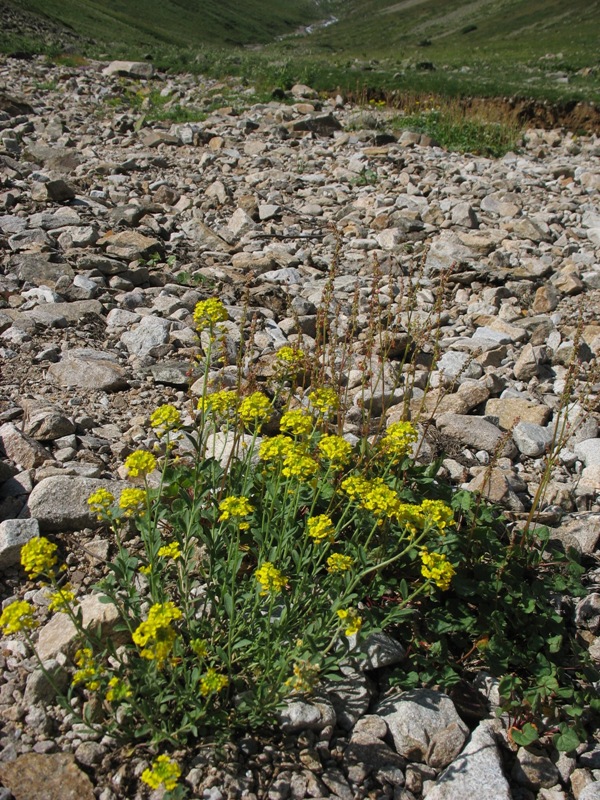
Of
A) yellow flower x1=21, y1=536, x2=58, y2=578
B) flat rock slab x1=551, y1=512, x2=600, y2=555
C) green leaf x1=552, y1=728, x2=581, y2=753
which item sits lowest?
green leaf x1=552, y1=728, x2=581, y2=753

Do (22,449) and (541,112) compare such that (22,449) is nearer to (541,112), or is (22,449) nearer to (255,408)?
(255,408)

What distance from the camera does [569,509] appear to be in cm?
422

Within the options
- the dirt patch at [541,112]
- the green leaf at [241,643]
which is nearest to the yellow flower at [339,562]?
the green leaf at [241,643]

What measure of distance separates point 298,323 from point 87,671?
8.66 ft

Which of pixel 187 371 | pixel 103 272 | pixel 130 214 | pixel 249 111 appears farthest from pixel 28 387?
pixel 249 111

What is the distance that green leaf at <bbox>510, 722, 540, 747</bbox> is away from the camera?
2660 mm

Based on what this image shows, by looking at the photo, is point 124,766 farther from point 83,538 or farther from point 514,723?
point 514,723

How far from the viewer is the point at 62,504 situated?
3.40m

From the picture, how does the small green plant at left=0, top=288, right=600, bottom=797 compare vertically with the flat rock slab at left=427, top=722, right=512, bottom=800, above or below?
above

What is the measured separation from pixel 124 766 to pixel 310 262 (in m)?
6.31

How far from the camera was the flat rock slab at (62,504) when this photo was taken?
336cm

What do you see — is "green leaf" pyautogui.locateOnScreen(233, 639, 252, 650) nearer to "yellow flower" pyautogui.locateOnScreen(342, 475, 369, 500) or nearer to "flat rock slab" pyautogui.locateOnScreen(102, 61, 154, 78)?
"yellow flower" pyautogui.locateOnScreen(342, 475, 369, 500)

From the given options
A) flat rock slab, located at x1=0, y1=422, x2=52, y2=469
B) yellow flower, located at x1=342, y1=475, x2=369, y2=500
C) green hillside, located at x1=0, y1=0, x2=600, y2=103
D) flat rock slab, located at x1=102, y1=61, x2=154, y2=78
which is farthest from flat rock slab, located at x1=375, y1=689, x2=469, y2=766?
flat rock slab, located at x1=102, y1=61, x2=154, y2=78

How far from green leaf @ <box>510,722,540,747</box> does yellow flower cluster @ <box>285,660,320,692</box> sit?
3.03ft
